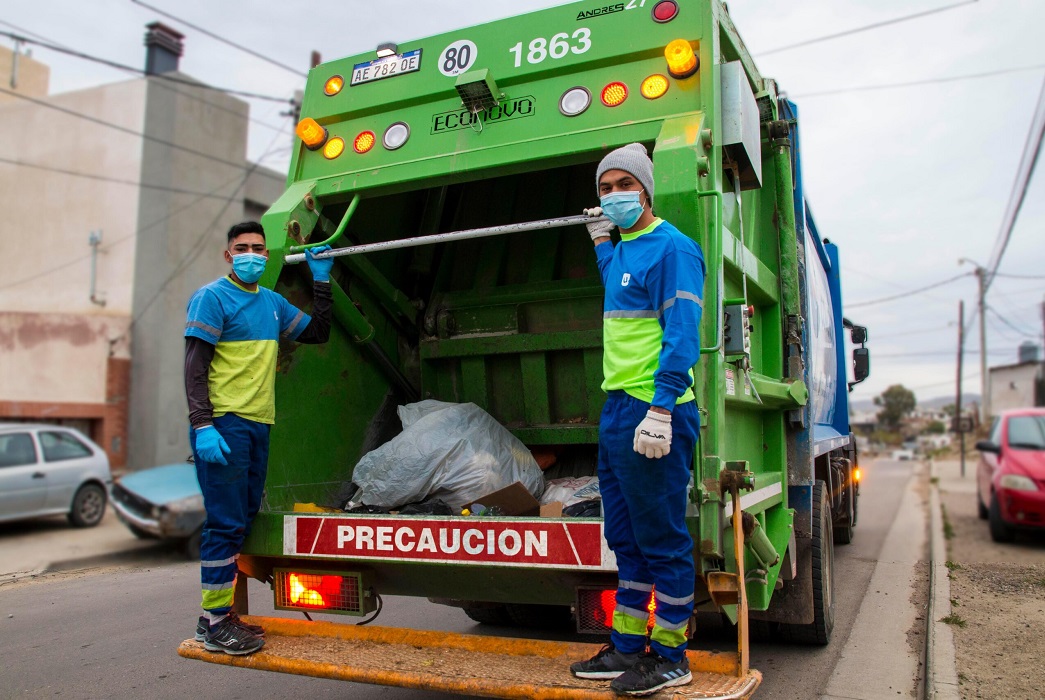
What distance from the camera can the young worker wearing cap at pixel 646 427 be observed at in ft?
8.77

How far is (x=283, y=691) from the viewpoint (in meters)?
4.11

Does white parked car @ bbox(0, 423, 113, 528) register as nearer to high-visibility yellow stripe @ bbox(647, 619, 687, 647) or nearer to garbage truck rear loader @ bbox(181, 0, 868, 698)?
garbage truck rear loader @ bbox(181, 0, 868, 698)

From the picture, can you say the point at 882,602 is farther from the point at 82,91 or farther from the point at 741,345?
the point at 82,91

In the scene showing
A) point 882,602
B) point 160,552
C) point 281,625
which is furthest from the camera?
point 160,552

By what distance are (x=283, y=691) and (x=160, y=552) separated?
213 inches

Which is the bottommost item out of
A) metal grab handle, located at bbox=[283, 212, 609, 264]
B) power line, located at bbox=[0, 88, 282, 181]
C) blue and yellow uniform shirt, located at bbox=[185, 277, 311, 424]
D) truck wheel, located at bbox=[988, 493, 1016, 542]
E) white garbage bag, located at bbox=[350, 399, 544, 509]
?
truck wheel, located at bbox=[988, 493, 1016, 542]

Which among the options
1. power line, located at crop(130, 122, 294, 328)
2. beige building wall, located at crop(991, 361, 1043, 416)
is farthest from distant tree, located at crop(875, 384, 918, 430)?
power line, located at crop(130, 122, 294, 328)

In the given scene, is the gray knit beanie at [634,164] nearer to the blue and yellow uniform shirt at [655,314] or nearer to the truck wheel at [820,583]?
the blue and yellow uniform shirt at [655,314]

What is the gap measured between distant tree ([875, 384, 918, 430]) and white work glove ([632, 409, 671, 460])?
7783 cm

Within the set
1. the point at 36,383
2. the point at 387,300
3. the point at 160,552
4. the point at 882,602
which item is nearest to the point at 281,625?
the point at 387,300

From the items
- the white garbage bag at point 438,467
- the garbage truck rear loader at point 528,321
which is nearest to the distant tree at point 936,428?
the garbage truck rear loader at point 528,321

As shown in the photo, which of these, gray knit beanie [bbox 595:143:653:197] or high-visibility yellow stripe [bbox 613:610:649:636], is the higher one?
gray knit beanie [bbox 595:143:653:197]

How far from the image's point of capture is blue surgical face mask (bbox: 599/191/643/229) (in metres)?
2.88

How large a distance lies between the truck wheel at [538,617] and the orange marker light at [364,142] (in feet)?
8.87
